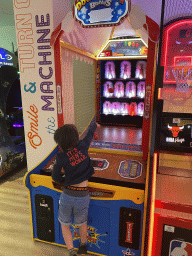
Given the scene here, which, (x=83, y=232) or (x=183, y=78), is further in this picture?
(x=183, y=78)

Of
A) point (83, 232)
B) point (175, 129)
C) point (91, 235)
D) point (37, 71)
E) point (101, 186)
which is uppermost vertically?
point (37, 71)

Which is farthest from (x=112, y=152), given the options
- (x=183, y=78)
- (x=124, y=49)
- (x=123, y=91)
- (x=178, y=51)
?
(x=178, y=51)

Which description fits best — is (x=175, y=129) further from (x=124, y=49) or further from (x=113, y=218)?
(x=124, y=49)

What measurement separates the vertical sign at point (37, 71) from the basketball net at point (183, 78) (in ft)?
11.0

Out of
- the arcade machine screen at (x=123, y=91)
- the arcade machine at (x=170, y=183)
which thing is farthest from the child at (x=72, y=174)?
the arcade machine screen at (x=123, y=91)

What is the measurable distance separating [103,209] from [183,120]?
1307 millimetres

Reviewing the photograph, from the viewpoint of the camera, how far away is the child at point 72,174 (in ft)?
5.64

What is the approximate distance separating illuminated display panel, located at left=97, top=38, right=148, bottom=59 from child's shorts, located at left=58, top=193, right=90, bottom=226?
133 inches

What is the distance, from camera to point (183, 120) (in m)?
2.20

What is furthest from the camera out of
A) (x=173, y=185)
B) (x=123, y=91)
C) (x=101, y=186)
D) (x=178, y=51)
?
(x=178, y=51)

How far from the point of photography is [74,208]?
185 centimetres

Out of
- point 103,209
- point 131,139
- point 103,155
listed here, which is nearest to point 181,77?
point 131,139

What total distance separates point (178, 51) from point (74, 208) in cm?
Result: 469

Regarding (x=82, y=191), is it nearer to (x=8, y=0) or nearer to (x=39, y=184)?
(x=39, y=184)
